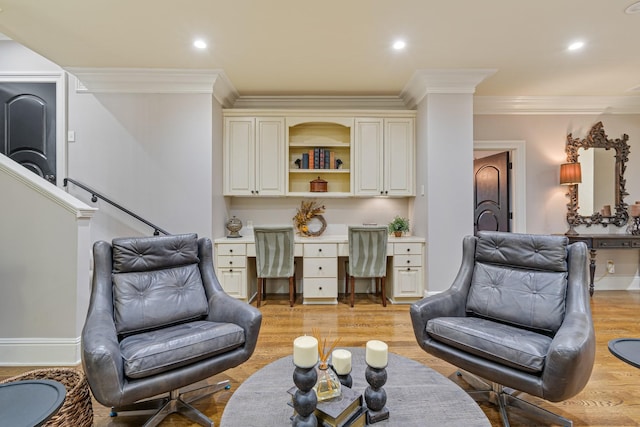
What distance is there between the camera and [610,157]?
440 centimetres

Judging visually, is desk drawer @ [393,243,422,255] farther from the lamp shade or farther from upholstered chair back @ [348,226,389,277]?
the lamp shade

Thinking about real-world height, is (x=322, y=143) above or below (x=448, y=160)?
above

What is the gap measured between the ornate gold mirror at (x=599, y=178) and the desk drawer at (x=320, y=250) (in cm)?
337

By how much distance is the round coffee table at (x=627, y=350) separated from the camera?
49.2 inches

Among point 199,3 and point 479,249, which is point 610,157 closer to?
point 479,249

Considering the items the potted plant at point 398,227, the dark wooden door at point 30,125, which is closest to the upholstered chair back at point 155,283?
the potted plant at point 398,227

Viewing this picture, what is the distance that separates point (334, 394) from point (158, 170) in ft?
10.9

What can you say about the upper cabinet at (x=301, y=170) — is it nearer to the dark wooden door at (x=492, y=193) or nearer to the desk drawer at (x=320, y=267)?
the desk drawer at (x=320, y=267)

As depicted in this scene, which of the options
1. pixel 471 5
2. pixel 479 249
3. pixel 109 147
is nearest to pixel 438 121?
pixel 471 5

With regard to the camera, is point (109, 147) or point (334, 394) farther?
point (109, 147)

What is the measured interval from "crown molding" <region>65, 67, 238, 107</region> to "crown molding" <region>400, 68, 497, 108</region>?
88.8 inches

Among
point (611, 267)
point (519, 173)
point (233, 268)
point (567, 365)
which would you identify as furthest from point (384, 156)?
point (611, 267)

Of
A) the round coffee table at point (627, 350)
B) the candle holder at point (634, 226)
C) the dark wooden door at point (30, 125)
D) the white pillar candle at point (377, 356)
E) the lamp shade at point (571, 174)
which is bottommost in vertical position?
the round coffee table at point (627, 350)

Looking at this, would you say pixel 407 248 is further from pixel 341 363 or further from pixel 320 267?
pixel 341 363
